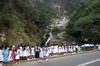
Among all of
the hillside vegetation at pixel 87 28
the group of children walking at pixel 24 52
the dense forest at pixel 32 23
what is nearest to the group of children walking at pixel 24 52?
the group of children walking at pixel 24 52

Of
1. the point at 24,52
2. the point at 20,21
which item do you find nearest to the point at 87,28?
the point at 20,21

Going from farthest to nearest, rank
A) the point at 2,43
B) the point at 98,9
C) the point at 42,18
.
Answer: the point at 98,9 → the point at 42,18 → the point at 2,43

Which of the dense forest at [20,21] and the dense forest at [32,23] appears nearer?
the dense forest at [20,21]

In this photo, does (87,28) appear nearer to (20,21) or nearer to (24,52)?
(20,21)

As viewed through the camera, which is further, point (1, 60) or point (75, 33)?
point (75, 33)

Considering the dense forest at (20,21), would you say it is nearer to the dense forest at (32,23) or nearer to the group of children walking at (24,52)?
the dense forest at (32,23)

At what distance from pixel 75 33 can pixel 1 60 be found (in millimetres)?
35111

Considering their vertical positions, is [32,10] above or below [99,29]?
above

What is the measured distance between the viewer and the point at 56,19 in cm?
8394

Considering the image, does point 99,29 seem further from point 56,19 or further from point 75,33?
point 56,19

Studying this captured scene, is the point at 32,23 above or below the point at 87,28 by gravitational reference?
above

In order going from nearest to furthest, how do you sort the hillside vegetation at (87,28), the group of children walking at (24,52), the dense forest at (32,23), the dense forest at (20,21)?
the group of children walking at (24,52) < the dense forest at (20,21) < the dense forest at (32,23) < the hillside vegetation at (87,28)

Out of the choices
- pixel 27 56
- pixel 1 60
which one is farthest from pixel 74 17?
pixel 1 60

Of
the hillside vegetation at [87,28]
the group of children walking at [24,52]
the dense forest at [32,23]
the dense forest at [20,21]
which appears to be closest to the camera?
the group of children walking at [24,52]
